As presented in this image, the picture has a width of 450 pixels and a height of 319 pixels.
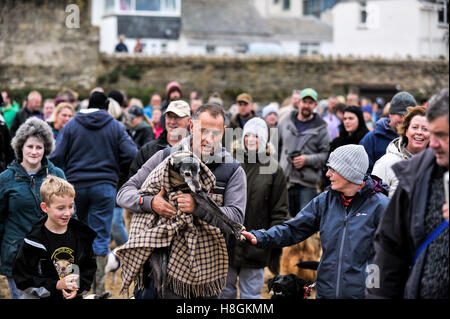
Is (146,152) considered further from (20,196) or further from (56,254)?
(56,254)

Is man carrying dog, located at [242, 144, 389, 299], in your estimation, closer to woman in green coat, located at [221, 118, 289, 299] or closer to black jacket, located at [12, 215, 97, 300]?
black jacket, located at [12, 215, 97, 300]

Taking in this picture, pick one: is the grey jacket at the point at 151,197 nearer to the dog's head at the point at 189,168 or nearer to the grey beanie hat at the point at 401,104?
the dog's head at the point at 189,168

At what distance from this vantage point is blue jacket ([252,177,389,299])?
194 inches

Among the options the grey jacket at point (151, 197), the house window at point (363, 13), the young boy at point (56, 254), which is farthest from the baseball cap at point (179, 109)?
the house window at point (363, 13)

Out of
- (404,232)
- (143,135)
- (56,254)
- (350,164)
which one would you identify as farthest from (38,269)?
(143,135)

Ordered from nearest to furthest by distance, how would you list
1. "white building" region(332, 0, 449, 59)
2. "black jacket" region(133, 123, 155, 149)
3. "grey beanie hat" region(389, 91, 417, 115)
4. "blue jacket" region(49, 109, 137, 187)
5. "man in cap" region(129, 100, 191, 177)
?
"man in cap" region(129, 100, 191, 177)
"grey beanie hat" region(389, 91, 417, 115)
"blue jacket" region(49, 109, 137, 187)
"black jacket" region(133, 123, 155, 149)
"white building" region(332, 0, 449, 59)

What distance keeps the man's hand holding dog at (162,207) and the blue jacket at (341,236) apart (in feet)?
2.28

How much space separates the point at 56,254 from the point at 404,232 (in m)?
2.89

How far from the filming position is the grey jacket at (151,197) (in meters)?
4.92

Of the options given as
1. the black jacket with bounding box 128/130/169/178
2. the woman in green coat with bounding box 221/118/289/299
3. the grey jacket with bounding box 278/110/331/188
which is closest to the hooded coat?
the woman in green coat with bounding box 221/118/289/299

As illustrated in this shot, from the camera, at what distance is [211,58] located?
2947cm

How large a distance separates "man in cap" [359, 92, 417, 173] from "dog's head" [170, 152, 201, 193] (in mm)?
3268

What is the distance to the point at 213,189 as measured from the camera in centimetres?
501
